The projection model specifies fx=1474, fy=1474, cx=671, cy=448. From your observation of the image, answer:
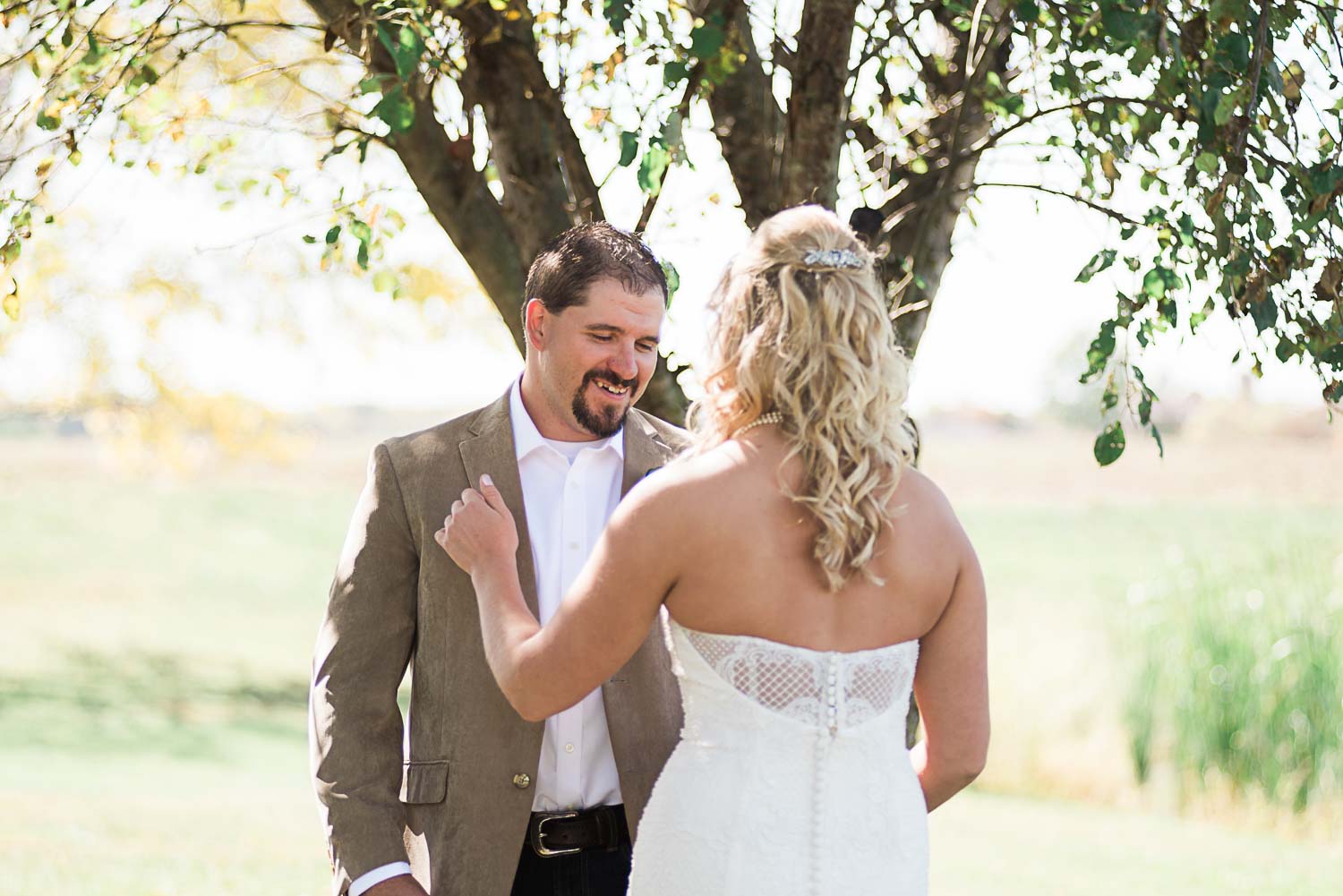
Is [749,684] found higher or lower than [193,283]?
lower

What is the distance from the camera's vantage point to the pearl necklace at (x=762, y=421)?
2.37m

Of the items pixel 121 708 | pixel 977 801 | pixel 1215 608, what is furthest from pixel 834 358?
pixel 121 708

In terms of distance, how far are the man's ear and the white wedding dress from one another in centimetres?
83

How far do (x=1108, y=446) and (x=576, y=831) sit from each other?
149cm

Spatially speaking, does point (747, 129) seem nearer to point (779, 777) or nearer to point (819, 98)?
point (819, 98)

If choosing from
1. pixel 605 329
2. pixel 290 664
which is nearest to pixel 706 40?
pixel 605 329

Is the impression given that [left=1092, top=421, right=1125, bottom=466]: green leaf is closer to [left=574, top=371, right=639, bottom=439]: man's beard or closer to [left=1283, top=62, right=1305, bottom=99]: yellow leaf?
[left=1283, top=62, right=1305, bottom=99]: yellow leaf

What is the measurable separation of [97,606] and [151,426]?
14.5 metres

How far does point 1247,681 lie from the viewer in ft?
33.1

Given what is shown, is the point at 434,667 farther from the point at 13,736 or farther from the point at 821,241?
the point at 13,736

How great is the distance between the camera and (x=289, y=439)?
1600cm

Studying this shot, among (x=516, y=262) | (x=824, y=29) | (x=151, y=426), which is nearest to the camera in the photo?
(x=824, y=29)

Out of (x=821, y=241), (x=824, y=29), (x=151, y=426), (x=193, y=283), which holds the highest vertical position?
(x=193, y=283)

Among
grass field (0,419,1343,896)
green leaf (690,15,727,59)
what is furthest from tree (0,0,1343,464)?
grass field (0,419,1343,896)
